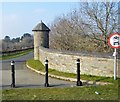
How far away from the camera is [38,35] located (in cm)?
2328

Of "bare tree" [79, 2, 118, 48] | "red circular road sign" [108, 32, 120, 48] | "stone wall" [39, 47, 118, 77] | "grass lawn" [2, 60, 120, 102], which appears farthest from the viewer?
"bare tree" [79, 2, 118, 48]

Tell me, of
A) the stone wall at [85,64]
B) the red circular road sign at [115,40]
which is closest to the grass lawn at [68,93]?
the stone wall at [85,64]

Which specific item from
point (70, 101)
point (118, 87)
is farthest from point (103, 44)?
point (70, 101)

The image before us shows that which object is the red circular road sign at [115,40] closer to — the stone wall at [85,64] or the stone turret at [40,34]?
the stone wall at [85,64]

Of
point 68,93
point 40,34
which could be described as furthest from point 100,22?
point 68,93

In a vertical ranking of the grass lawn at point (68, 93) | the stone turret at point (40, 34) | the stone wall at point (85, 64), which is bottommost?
the grass lawn at point (68, 93)

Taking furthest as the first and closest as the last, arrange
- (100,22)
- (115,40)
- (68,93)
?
(100,22)
(115,40)
(68,93)

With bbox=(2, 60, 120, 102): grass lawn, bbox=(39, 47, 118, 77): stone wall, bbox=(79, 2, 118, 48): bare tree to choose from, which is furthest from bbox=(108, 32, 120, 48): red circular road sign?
bbox=(79, 2, 118, 48): bare tree

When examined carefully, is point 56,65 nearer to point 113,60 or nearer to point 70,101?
point 113,60

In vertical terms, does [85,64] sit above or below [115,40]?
below

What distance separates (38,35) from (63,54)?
8888 mm

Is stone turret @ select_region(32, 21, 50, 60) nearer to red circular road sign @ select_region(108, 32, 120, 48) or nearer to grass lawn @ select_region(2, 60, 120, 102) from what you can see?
red circular road sign @ select_region(108, 32, 120, 48)

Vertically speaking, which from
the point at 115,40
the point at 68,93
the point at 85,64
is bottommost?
the point at 68,93

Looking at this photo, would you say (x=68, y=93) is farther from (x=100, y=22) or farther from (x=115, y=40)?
(x=100, y=22)
